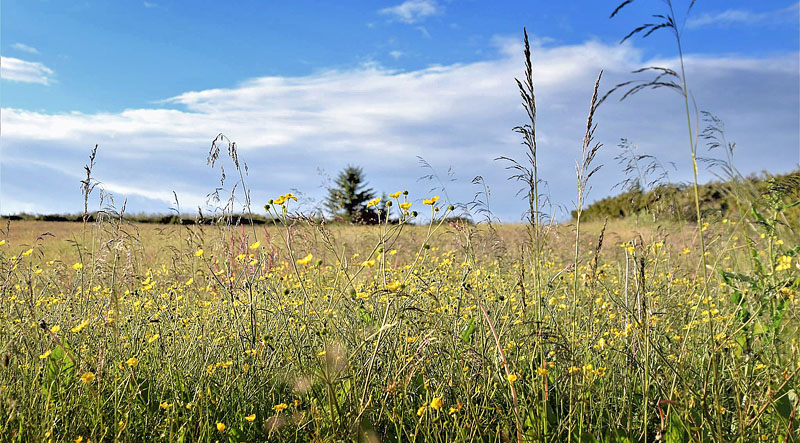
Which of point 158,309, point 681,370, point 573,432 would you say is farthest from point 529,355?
point 158,309

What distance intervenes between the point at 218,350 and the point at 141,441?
0.65m

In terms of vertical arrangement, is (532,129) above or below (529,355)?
above

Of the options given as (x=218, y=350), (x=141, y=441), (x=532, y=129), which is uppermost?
(x=532, y=129)

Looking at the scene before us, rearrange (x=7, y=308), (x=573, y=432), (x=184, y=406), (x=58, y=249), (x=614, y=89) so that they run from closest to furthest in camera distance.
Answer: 1. (x=614, y=89)
2. (x=573, y=432)
3. (x=184, y=406)
4. (x=7, y=308)
5. (x=58, y=249)

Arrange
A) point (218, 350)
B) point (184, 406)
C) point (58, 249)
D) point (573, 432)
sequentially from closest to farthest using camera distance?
point (573, 432), point (184, 406), point (218, 350), point (58, 249)

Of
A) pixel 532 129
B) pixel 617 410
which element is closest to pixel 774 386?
pixel 617 410

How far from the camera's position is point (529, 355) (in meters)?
2.46

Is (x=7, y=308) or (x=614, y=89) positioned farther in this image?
(x=7, y=308)

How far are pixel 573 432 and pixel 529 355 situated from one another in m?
0.40

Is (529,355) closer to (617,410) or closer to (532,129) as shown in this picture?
(617,410)

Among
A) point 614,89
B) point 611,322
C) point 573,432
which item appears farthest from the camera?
point 611,322

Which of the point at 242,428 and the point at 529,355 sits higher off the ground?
the point at 529,355

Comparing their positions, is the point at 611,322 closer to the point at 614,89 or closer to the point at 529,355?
the point at 529,355

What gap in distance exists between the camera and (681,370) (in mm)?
2258
